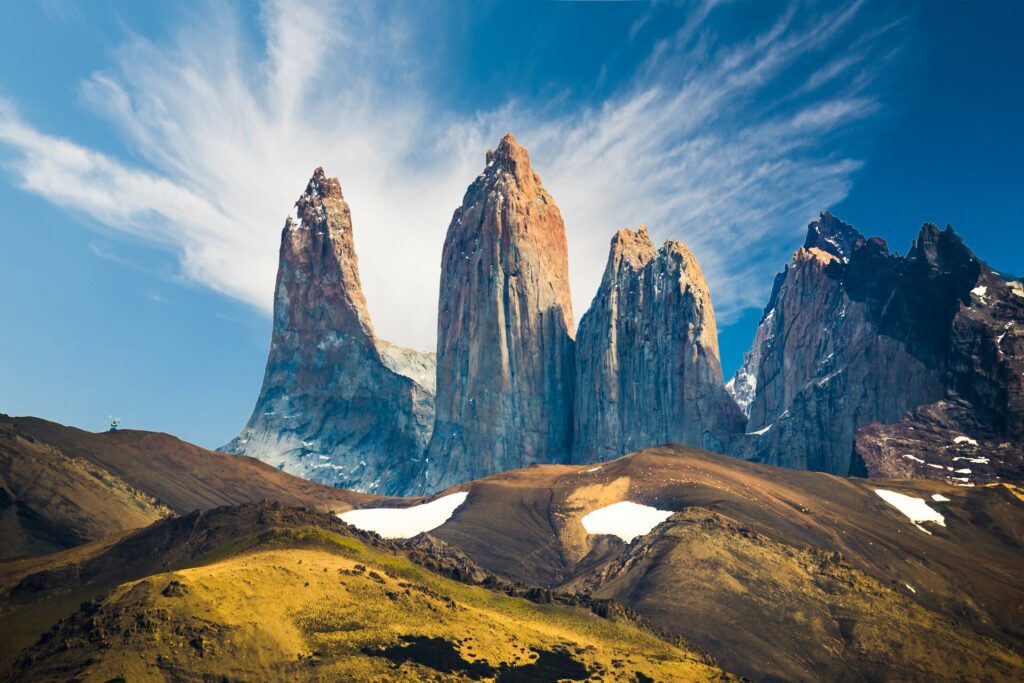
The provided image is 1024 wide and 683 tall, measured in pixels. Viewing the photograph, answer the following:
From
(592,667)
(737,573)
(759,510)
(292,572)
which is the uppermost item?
(759,510)

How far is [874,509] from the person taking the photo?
568 ft

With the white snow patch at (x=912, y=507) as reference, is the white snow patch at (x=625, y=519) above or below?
below

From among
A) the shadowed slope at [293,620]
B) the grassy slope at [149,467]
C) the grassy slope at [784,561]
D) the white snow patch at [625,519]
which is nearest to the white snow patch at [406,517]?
the grassy slope at [784,561]

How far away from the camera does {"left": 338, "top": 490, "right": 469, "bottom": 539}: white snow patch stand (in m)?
174

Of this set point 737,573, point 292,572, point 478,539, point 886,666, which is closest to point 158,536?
point 292,572

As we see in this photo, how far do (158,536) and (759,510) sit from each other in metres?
90.0

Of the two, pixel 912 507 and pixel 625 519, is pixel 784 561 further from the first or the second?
pixel 912 507

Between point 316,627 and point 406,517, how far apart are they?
9751cm

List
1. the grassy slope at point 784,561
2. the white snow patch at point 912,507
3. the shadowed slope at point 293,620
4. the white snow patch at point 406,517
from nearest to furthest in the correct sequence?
the shadowed slope at point 293,620 < the grassy slope at point 784,561 < the white snow patch at point 912,507 < the white snow patch at point 406,517

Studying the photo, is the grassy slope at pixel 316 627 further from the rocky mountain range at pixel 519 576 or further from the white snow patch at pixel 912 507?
the white snow patch at pixel 912 507

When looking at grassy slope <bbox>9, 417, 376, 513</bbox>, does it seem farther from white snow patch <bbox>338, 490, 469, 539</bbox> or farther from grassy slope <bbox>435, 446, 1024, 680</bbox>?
grassy slope <bbox>435, 446, 1024, 680</bbox>

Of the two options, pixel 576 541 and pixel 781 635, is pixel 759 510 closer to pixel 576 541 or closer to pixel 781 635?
pixel 576 541

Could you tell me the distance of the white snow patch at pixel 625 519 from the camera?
512 feet

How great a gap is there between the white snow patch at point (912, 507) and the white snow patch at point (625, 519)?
46923 millimetres
